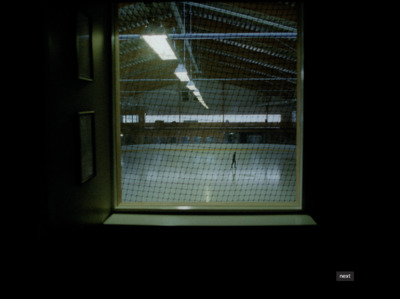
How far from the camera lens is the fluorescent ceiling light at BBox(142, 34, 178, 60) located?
13.9ft

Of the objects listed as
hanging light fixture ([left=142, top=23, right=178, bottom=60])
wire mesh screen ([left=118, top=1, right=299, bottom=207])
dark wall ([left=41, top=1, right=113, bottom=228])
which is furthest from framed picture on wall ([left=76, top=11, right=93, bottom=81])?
hanging light fixture ([left=142, top=23, right=178, bottom=60])

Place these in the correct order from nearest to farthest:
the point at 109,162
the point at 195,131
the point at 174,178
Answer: the point at 109,162 → the point at 174,178 → the point at 195,131

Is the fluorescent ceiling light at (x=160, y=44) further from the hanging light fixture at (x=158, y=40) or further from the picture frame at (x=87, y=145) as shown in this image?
the picture frame at (x=87, y=145)

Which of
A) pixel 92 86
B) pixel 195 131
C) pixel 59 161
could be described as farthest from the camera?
pixel 195 131

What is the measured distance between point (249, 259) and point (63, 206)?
1.33 meters

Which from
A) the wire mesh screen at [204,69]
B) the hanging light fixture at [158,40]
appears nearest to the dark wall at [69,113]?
the wire mesh screen at [204,69]

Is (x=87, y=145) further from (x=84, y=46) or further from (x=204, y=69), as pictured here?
(x=204, y=69)

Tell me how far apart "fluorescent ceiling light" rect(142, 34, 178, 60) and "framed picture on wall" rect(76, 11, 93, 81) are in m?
2.01

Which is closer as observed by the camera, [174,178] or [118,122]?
[118,122]

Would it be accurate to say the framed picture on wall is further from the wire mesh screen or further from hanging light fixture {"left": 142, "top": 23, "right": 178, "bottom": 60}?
hanging light fixture {"left": 142, "top": 23, "right": 178, "bottom": 60}

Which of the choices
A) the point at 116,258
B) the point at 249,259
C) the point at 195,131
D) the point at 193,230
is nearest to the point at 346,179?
the point at 249,259

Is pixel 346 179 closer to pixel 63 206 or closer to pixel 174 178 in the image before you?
pixel 63 206

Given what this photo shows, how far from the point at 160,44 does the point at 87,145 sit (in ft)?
9.89

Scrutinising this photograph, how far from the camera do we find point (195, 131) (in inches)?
653
